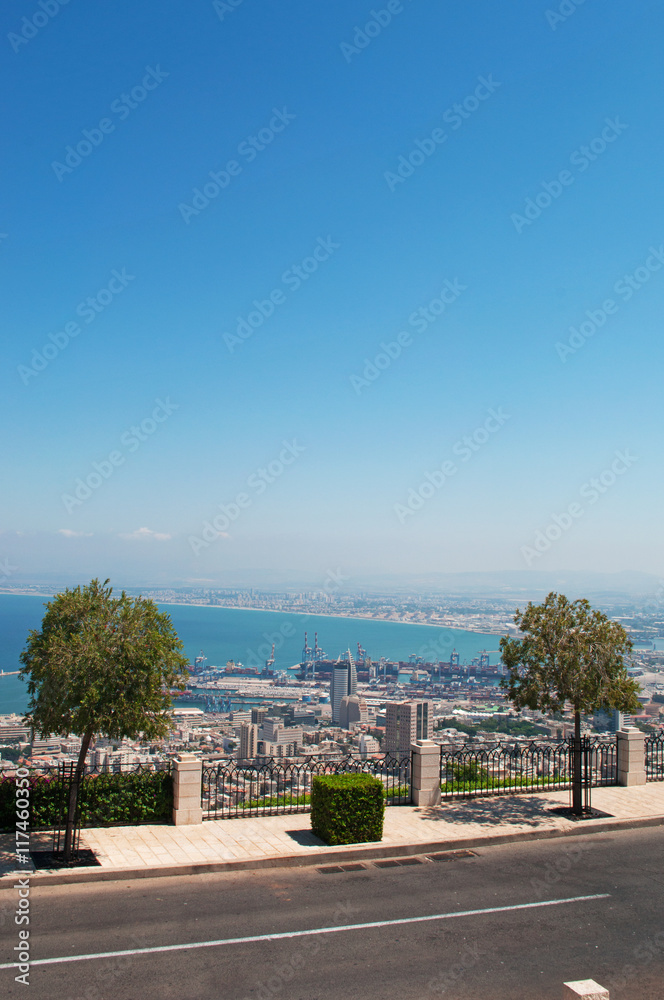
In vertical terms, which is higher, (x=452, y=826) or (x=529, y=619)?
(x=529, y=619)

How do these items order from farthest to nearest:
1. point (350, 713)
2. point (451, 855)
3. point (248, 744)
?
point (350, 713)
point (248, 744)
point (451, 855)

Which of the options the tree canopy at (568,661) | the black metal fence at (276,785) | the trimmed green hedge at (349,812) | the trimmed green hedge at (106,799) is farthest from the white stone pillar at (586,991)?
the trimmed green hedge at (106,799)

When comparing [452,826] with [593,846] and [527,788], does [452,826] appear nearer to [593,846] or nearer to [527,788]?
[593,846]

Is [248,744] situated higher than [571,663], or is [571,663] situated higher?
[571,663]

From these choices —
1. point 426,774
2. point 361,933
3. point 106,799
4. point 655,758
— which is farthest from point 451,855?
point 655,758

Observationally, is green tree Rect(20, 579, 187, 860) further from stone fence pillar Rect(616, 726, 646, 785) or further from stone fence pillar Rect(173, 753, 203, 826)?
stone fence pillar Rect(616, 726, 646, 785)

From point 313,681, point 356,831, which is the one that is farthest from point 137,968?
point 313,681

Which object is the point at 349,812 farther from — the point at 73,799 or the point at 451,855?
the point at 73,799
